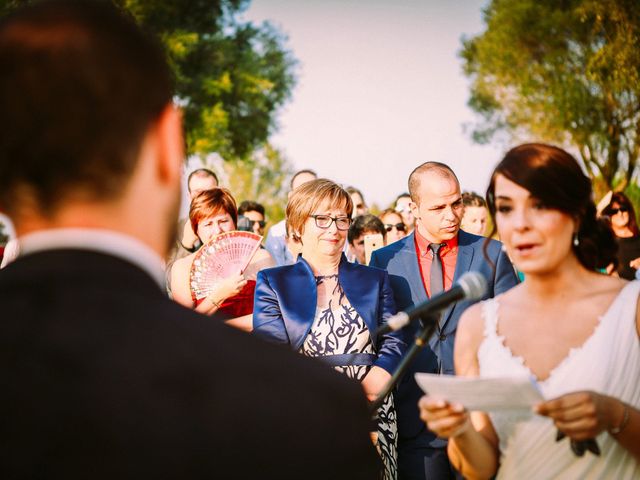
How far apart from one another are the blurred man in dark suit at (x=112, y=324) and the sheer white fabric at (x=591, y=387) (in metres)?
1.81

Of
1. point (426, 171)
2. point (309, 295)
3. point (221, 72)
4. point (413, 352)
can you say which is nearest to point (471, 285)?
point (413, 352)

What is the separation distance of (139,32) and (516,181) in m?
1.97

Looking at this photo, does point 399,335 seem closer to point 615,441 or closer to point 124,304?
point 615,441

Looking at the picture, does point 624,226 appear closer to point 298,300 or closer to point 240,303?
point 240,303

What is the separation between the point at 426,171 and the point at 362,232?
117 inches

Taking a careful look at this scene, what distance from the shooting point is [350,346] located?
473cm

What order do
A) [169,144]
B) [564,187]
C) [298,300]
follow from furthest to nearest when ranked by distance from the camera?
[298,300] < [564,187] < [169,144]

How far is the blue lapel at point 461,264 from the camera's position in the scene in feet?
17.3

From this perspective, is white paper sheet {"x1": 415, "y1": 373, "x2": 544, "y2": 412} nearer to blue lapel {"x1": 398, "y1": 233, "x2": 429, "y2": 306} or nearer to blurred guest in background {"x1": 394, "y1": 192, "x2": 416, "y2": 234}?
blue lapel {"x1": 398, "y1": 233, "x2": 429, "y2": 306}

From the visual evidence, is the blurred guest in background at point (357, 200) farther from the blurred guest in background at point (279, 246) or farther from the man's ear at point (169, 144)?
the man's ear at point (169, 144)

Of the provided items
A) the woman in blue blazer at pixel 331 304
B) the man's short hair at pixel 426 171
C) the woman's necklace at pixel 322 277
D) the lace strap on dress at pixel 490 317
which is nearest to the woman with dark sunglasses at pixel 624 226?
the man's short hair at pixel 426 171

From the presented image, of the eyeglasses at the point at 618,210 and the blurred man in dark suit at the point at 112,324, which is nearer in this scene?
the blurred man in dark suit at the point at 112,324

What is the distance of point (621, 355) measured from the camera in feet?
8.80

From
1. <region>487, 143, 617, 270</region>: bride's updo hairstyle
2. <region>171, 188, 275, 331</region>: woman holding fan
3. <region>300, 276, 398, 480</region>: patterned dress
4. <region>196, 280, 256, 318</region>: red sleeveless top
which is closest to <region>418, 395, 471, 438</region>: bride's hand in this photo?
<region>487, 143, 617, 270</region>: bride's updo hairstyle
